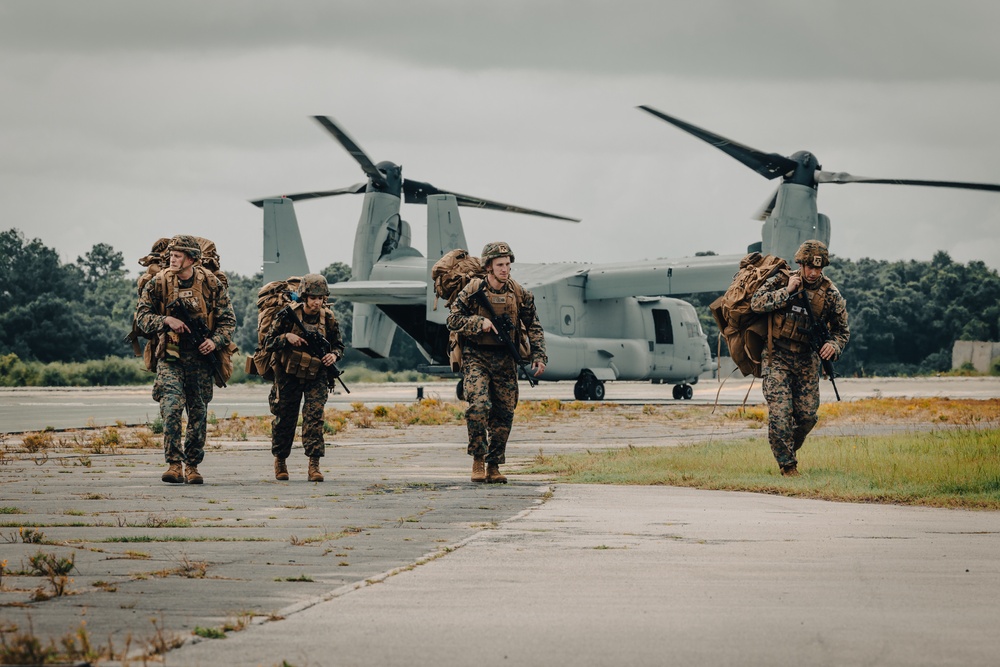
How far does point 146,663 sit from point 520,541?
3.50 m

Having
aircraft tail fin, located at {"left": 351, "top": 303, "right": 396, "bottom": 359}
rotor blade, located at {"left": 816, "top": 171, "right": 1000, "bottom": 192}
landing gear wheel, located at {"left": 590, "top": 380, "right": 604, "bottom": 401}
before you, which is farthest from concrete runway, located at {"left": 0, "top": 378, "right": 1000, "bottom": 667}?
landing gear wheel, located at {"left": 590, "top": 380, "right": 604, "bottom": 401}

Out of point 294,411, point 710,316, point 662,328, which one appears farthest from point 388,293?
point 710,316

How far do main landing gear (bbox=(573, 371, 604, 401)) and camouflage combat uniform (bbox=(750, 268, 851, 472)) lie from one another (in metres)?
25.0

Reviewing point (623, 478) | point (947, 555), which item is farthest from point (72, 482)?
point (947, 555)

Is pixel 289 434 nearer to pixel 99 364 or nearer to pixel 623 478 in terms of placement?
pixel 623 478

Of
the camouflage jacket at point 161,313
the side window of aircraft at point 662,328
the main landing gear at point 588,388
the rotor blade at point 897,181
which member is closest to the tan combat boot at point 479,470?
the camouflage jacket at point 161,313

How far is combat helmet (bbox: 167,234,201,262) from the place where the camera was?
11891 millimetres

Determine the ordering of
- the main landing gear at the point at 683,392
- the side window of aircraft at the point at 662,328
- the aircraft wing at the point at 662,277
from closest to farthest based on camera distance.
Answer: the aircraft wing at the point at 662,277
the side window of aircraft at the point at 662,328
the main landing gear at the point at 683,392

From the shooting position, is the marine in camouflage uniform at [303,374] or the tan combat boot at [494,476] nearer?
the tan combat boot at [494,476]

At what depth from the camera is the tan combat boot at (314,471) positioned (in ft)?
39.5

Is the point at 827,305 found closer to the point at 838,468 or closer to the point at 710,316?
the point at 838,468

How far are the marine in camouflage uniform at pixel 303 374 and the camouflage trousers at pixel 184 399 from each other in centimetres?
68

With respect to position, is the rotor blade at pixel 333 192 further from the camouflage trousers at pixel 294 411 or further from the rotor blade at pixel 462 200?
the camouflage trousers at pixel 294 411

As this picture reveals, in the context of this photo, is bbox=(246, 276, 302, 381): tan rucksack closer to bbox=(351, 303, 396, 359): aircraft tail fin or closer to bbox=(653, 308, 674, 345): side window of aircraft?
bbox=(351, 303, 396, 359): aircraft tail fin
